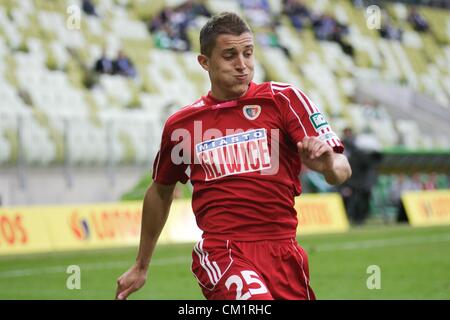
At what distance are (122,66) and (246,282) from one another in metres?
22.5

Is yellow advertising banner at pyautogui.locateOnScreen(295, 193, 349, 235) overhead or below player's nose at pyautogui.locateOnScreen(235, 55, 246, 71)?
overhead

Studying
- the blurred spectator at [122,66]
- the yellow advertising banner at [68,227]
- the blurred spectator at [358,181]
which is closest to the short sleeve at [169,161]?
the yellow advertising banner at [68,227]

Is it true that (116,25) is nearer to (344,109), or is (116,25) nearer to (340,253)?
(344,109)

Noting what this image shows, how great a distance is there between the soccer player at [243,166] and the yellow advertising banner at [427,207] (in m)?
20.9

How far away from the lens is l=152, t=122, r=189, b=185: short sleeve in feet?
19.5

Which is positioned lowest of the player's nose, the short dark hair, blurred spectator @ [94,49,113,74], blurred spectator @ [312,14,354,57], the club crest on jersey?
the club crest on jersey

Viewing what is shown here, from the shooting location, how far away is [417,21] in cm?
4566

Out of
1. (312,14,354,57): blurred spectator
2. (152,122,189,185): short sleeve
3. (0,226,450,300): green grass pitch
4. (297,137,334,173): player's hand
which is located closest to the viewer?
(297,137,334,173): player's hand

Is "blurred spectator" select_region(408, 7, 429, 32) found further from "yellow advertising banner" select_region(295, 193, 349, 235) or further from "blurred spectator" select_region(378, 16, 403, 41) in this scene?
"yellow advertising banner" select_region(295, 193, 349, 235)

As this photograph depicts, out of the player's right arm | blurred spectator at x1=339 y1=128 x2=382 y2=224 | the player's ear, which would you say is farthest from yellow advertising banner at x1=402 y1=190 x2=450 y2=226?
the player's ear

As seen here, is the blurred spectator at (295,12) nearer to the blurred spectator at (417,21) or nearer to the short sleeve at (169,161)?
the blurred spectator at (417,21)

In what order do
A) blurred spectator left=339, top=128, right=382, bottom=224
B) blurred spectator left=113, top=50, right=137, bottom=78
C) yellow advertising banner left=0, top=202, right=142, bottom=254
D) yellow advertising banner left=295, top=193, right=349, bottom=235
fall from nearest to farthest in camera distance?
yellow advertising banner left=0, top=202, right=142, bottom=254 → yellow advertising banner left=295, top=193, right=349, bottom=235 → blurred spectator left=339, top=128, right=382, bottom=224 → blurred spectator left=113, top=50, right=137, bottom=78

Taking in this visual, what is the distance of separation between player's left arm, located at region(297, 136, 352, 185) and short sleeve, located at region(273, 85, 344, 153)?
1.69 ft
